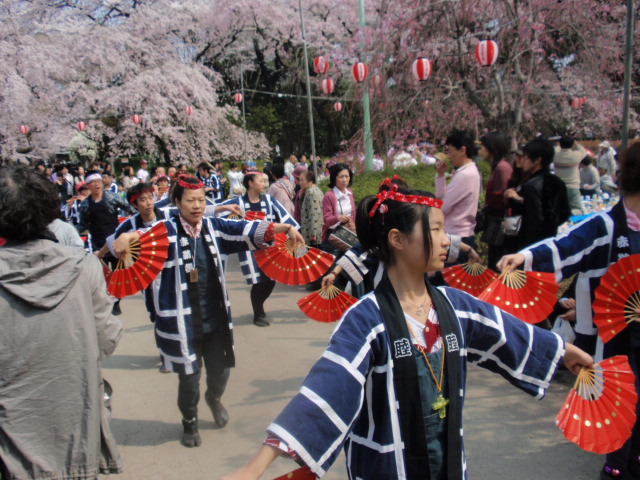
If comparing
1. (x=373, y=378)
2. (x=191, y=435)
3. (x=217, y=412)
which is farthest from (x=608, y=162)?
(x=373, y=378)

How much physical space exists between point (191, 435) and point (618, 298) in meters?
2.82

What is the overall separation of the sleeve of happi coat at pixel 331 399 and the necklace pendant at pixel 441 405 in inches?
9.9

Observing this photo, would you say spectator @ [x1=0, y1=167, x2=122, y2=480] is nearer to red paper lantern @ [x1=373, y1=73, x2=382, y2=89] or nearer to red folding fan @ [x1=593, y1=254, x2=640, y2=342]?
red folding fan @ [x1=593, y1=254, x2=640, y2=342]

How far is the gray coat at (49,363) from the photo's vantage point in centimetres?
208

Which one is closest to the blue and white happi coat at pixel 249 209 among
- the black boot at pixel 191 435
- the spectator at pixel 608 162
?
the black boot at pixel 191 435

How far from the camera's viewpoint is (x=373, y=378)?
1.68 m

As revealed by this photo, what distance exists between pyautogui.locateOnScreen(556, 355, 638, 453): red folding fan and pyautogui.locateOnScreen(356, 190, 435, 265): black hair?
740mm

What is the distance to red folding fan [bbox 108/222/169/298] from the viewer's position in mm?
3369

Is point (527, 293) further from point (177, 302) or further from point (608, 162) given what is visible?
point (608, 162)

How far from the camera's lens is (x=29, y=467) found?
211 centimetres

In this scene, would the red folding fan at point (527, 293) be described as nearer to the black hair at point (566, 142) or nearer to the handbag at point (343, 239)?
the handbag at point (343, 239)

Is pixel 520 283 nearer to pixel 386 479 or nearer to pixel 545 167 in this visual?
pixel 386 479

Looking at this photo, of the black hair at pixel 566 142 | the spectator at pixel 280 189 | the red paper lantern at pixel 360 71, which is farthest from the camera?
the red paper lantern at pixel 360 71

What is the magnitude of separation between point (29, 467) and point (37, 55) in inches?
823
